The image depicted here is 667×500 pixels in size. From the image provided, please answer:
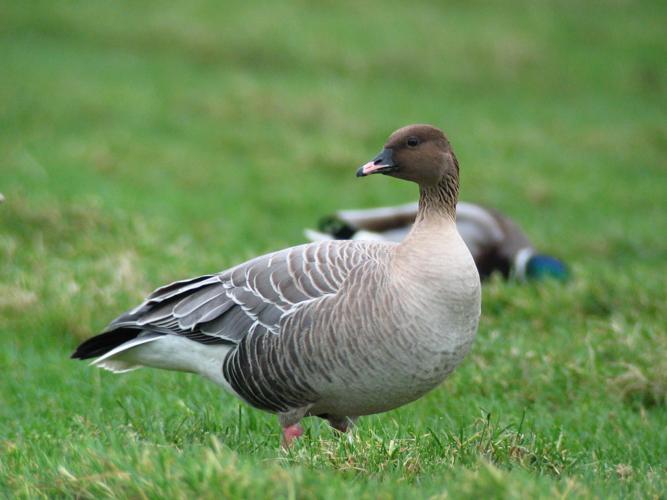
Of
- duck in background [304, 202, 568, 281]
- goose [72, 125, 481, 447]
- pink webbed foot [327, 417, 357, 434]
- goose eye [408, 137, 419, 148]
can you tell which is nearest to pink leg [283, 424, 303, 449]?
goose [72, 125, 481, 447]

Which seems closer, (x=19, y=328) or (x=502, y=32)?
(x=19, y=328)

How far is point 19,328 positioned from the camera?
661 centimetres

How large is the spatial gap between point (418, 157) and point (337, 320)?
3.01ft

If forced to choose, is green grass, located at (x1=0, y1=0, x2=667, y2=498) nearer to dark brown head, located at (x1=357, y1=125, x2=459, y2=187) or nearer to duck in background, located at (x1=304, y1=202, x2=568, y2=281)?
duck in background, located at (x1=304, y1=202, x2=568, y2=281)

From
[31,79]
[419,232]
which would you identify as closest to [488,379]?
[419,232]

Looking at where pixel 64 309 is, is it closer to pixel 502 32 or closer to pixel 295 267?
pixel 295 267

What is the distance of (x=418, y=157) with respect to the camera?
469cm

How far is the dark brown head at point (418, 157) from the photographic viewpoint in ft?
15.4

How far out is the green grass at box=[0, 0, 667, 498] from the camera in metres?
3.97

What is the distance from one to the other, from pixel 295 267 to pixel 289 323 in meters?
0.34

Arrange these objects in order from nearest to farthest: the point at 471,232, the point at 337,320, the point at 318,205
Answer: the point at 337,320, the point at 471,232, the point at 318,205

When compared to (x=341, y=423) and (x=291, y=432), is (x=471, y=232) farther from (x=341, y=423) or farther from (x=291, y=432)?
(x=291, y=432)

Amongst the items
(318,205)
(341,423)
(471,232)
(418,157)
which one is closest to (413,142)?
(418,157)

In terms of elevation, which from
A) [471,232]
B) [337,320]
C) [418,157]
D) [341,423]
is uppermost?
[418,157]
